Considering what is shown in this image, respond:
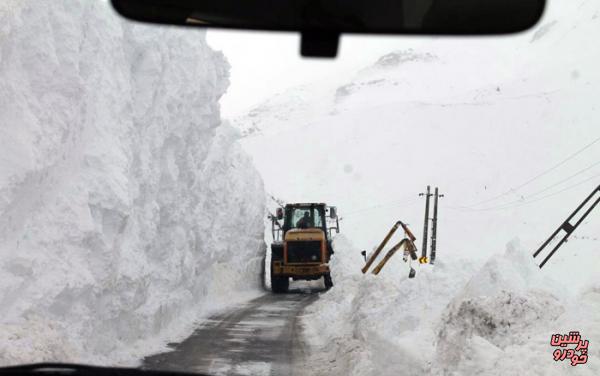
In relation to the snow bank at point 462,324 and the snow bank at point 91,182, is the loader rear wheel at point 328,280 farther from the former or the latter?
the snow bank at point 462,324

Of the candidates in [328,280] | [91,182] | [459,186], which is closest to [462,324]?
[91,182]

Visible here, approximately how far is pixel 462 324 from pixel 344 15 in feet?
16.1

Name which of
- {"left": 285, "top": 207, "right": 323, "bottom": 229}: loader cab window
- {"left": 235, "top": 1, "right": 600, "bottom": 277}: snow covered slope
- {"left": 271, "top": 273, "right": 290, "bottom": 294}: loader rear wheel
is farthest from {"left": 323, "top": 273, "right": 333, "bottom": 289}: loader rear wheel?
{"left": 235, "top": 1, "right": 600, "bottom": 277}: snow covered slope

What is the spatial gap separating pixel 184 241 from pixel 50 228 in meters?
7.62

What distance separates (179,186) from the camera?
16141mm

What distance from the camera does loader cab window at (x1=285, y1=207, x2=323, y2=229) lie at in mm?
27125

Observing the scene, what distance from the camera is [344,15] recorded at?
289 cm

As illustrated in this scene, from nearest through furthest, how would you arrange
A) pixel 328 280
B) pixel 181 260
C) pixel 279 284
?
1. pixel 181 260
2. pixel 279 284
3. pixel 328 280

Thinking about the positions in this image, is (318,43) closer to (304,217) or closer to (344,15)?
(344,15)

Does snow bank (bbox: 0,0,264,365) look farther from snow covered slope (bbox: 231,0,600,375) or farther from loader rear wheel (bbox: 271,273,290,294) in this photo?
loader rear wheel (bbox: 271,273,290,294)

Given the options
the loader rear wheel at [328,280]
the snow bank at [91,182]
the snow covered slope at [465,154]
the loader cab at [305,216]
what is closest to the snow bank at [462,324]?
the snow bank at [91,182]

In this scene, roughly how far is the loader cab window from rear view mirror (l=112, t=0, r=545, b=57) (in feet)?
78.8

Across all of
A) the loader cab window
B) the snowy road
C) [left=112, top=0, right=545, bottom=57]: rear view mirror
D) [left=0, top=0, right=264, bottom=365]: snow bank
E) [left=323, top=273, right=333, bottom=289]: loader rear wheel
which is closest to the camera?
[left=112, top=0, right=545, bottom=57]: rear view mirror

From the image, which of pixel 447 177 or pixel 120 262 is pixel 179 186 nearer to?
pixel 120 262
